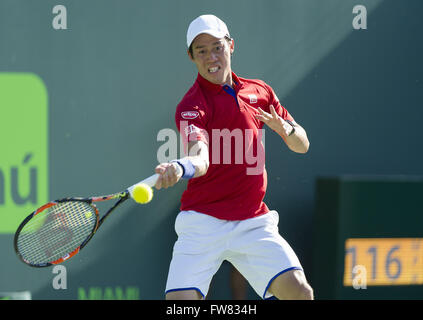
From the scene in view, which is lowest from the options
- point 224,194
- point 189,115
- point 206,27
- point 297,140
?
point 224,194

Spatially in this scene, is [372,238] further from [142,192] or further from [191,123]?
[142,192]

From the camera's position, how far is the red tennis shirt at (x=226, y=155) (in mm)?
2982

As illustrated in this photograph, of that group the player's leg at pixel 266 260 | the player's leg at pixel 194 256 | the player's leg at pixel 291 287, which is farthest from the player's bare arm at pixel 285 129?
the player's leg at pixel 291 287

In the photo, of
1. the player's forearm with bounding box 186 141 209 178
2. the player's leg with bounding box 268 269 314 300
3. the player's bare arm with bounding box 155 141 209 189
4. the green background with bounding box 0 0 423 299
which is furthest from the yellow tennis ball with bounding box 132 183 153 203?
the green background with bounding box 0 0 423 299

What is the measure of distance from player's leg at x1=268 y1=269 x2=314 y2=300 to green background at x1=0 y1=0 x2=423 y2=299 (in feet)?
3.19

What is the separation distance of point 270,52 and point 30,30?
1.45 m

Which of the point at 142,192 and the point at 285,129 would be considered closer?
the point at 142,192

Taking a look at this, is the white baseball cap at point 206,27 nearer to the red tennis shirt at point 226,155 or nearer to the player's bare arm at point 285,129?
the red tennis shirt at point 226,155

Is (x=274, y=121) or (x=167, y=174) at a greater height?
(x=274, y=121)

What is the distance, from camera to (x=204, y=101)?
3006 mm

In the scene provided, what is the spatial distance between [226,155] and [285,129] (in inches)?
→ 11.8

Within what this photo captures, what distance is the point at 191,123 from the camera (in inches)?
114

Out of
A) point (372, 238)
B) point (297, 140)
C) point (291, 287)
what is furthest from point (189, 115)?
point (372, 238)
